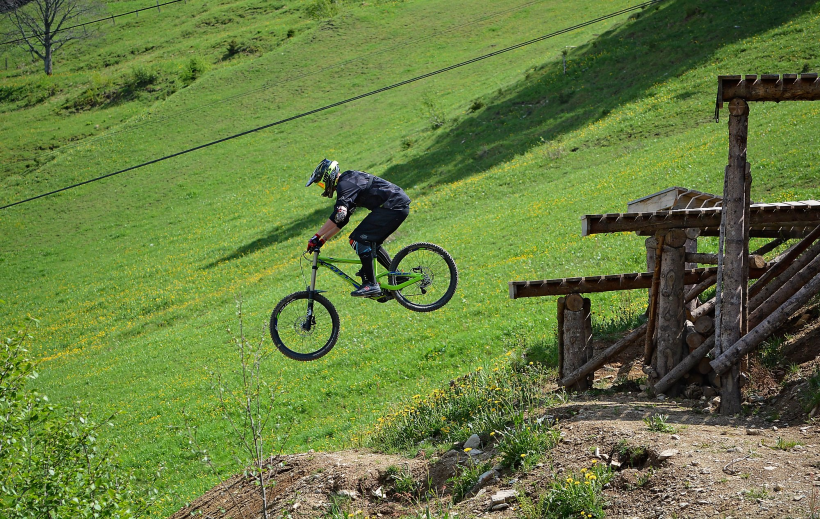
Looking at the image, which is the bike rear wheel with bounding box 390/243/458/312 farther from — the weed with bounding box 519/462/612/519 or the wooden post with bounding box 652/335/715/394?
the wooden post with bounding box 652/335/715/394

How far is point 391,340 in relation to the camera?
2062 centimetres

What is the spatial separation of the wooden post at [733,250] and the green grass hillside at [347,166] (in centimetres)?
602

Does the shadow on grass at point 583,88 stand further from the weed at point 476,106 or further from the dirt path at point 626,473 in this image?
the dirt path at point 626,473

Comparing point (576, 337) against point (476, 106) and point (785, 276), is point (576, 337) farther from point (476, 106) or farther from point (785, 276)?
point (476, 106)

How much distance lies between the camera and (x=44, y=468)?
12.2 metres

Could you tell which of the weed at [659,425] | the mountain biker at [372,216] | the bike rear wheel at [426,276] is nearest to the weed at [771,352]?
the weed at [659,425]

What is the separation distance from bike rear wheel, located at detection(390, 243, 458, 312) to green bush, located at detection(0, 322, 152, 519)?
5101mm

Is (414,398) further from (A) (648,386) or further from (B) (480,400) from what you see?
(A) (648,386)

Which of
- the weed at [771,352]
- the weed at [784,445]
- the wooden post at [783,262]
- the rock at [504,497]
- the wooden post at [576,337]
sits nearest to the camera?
the weed at [784,445]

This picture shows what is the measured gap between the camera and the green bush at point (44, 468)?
10.8m

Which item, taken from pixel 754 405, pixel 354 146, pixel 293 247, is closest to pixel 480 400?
pixel 754 405

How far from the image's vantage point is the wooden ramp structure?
1006 centimetres

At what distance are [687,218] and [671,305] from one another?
4.70 ft

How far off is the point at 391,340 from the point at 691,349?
1044cm
